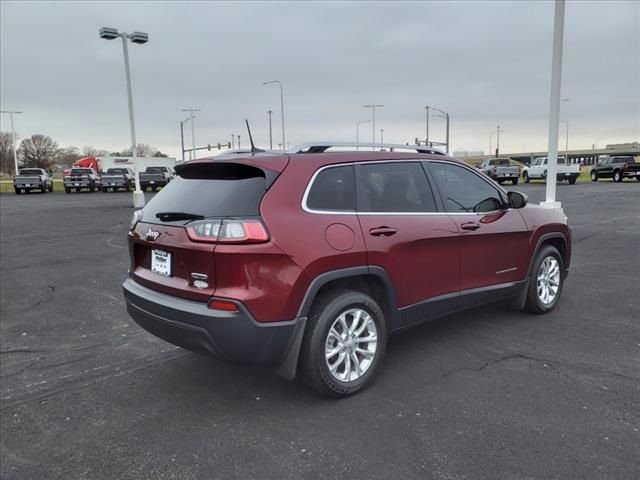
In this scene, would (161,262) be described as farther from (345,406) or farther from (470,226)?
(470,226)

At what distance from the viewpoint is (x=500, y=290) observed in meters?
4.70

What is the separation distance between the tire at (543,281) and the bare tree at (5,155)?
344 ft

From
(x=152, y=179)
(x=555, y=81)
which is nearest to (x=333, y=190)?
(x=555, y=81)

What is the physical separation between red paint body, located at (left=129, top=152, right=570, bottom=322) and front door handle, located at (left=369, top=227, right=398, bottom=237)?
0.05 ft

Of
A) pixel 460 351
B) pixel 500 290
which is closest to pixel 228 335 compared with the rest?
pixel 460 351

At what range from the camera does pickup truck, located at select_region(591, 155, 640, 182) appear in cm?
3391

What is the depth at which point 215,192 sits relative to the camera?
3.36 meters

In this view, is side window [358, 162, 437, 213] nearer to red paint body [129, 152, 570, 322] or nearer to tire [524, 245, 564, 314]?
red paint body [129, 152, 570, 322]

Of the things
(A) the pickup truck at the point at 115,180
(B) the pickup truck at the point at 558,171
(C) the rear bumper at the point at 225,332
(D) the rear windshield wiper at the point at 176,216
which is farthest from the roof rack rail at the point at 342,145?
(A) the pickup truck at the point at 115,180

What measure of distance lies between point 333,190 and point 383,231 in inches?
19.1

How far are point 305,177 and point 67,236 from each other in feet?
35.2

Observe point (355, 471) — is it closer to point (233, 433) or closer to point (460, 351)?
point (233, 433)

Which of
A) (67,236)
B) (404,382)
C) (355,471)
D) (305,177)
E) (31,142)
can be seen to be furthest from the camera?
(31,142)

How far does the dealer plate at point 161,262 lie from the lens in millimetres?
3385
